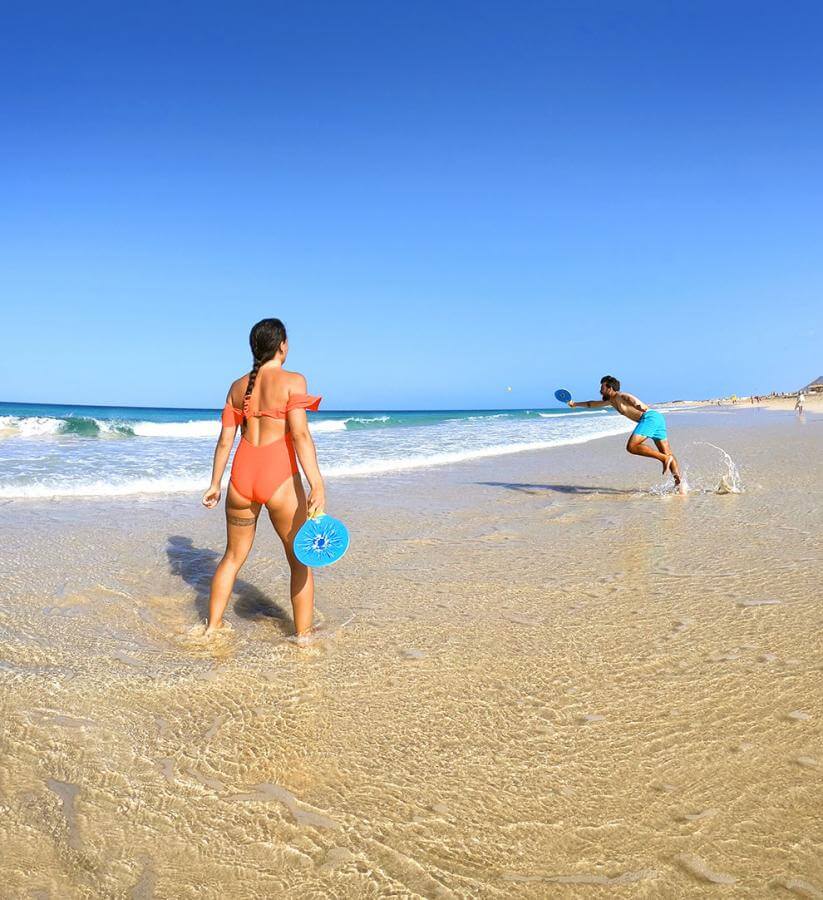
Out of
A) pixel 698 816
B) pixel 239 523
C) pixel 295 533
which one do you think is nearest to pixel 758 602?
pixel 698 816

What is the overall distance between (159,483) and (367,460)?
197 inches

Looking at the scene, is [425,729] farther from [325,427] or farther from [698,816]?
[325,427]

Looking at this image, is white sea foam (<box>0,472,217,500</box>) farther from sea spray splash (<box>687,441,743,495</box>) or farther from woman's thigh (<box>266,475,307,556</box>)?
sea spray splash (<box>687,441,743,495</box>)

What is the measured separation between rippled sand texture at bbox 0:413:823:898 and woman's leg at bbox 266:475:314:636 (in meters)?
0.19

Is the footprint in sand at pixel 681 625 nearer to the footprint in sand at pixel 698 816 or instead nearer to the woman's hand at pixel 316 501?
the footprint in sand at pixel 698 816

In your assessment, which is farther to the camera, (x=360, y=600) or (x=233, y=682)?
(x=360, y=600)

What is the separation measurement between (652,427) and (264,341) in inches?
283

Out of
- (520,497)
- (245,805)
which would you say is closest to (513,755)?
(245,805)

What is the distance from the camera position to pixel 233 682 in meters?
3.04

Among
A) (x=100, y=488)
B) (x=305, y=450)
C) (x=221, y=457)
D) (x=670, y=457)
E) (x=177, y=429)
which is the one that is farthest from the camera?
(x=177, y=429)

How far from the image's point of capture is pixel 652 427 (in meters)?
9.41

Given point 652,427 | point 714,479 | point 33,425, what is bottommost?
point 714,479

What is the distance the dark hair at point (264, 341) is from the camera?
11.8 ft

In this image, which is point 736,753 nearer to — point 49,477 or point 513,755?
point 513,755
